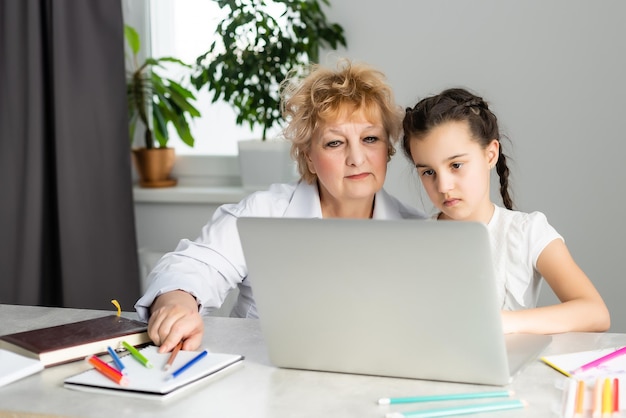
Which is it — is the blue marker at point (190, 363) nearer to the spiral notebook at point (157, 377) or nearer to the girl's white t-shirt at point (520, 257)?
the spiral notebook at point (157, 377)

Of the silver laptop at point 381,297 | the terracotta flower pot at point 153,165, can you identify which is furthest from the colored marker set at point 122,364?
the terracotta flower pot at point 153,165

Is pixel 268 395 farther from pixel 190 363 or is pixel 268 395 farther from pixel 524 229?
pixel 524 229

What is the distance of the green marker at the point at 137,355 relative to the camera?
49.0 inches

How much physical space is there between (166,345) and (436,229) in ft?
1.64

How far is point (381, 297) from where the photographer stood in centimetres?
113

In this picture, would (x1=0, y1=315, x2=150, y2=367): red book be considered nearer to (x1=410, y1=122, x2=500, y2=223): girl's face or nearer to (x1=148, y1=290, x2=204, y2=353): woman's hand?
(x1=148, y1=290, x2=204, y2=353): woman's hand

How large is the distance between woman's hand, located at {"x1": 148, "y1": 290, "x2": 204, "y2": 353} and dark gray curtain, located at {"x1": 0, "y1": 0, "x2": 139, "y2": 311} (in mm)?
1712

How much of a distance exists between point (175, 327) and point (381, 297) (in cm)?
40

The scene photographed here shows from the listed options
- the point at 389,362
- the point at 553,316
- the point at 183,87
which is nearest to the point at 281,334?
the point at 389,362

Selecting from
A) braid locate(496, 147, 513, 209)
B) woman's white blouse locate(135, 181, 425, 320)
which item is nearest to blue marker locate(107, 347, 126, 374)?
woman's white blouse locate(135, 181, 425, 320)

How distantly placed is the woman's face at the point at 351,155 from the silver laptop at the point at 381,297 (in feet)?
2.18

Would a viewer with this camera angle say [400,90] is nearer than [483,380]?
No

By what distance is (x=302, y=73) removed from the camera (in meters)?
3.04

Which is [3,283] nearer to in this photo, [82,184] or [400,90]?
[82,184]
